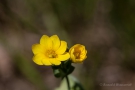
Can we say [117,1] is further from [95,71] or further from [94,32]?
[95,71]

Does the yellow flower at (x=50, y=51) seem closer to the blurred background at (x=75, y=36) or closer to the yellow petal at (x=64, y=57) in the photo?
the yellow petal at (x=64, y=57)

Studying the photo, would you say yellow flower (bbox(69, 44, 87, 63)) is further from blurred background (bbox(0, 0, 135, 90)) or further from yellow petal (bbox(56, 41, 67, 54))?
blurred background (bbox(0, 0, 135, 90))

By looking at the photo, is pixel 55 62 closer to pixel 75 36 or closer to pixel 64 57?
pixel 64 57

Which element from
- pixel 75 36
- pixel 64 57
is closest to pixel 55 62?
pixel 64 57

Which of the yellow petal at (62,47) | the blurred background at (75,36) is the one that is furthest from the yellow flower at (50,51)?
the blurred background at (75,36)

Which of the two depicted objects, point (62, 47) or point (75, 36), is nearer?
point (62, 47)

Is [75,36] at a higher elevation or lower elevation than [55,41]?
lower

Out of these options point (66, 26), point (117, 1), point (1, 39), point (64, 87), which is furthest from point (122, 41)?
point (1, 39)
